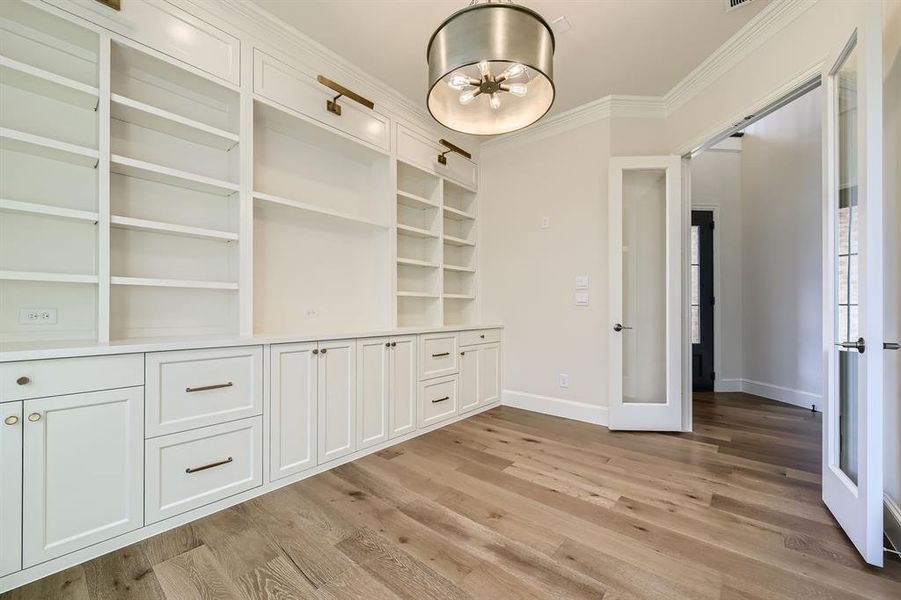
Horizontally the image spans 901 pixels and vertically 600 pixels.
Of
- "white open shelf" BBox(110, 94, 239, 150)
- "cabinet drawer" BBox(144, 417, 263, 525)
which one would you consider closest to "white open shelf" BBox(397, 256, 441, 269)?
"white open shelf" BBox(110, 94, 239, 150)

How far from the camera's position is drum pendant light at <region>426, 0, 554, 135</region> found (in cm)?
145

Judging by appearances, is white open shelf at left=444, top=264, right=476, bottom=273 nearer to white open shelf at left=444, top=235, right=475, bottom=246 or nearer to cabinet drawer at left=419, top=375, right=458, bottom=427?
white open shelf at left=444, top=235, right=475, bottom=246

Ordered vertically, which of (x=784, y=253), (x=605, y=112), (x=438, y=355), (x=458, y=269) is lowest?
(x=438, y=355)

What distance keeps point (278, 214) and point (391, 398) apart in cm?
167

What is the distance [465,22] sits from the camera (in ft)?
4.86

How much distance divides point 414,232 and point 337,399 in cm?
177

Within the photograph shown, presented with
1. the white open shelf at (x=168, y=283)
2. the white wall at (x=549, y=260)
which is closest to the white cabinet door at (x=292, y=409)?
the white open shelf at (x=168, y=283)

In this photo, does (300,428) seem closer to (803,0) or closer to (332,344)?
(332,344)

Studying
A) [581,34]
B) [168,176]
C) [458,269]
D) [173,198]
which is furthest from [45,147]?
[581,34]

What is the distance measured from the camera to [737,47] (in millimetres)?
2678

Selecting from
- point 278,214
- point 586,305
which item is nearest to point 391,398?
point 278,214

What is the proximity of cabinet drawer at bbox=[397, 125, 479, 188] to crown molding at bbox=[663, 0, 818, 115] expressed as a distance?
6.51 ft

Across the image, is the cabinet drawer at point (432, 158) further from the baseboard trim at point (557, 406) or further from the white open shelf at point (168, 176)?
the baseboard trim at point (557, 406)

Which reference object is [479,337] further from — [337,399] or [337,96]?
[337,96]
